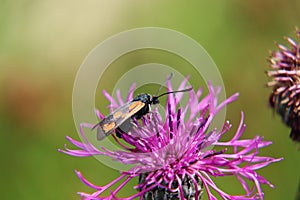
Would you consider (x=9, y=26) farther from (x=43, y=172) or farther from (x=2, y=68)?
(x=43, y=172)

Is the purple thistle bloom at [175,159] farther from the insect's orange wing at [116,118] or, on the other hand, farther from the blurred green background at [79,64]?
the blurred green background at [79,64]

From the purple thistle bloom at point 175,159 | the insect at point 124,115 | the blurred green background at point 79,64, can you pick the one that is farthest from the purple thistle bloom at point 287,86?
the blurred green background at point 79,64

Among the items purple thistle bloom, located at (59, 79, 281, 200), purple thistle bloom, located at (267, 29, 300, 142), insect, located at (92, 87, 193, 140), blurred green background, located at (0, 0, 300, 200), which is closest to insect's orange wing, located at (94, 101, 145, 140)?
insect, located at (92, 87, 193, 140)

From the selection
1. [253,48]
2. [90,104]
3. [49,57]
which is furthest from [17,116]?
[253,48]

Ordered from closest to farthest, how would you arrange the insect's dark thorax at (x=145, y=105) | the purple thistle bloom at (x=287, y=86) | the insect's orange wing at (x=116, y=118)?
the insect's orange wing at (x=116, y=118) → the insect's dark thorax at (x=145, y=105) → the purple thistle bloom at (x=287, y=86)

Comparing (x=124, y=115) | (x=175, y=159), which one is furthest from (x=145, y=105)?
(x=175, y=159)
